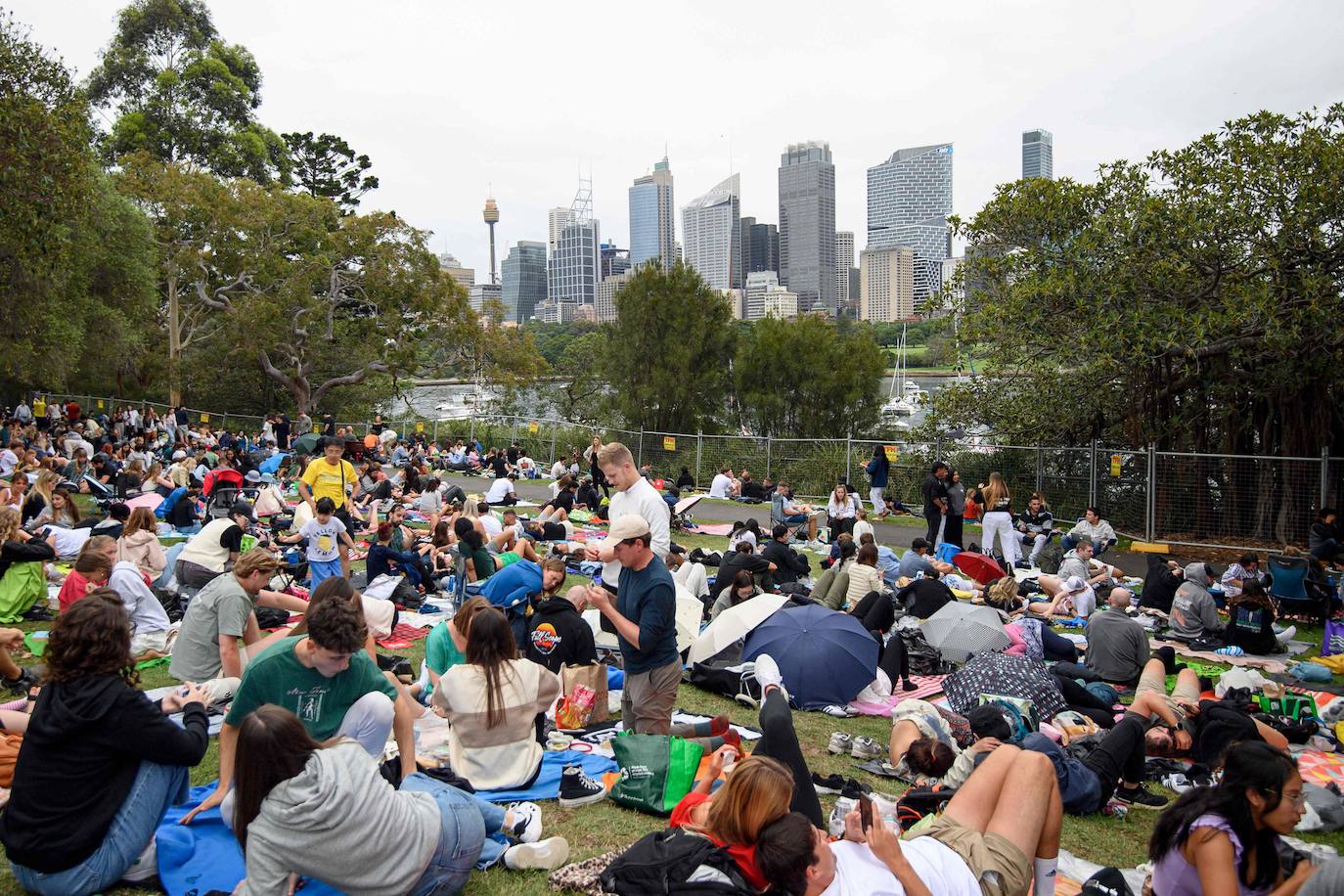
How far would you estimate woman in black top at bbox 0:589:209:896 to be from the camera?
3732 millimetres

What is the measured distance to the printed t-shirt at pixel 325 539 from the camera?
9344mm

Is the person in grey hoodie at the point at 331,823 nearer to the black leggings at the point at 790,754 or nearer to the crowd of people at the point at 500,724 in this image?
the crowd of people at the point at 500,724

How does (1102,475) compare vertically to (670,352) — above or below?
below

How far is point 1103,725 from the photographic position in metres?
7.18

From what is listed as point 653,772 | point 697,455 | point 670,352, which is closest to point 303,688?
point 653,772

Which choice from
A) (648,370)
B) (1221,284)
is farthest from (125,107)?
(1221,284)

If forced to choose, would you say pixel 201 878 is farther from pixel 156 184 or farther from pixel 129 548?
pixel 156 184

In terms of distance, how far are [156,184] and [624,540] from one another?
35041mm

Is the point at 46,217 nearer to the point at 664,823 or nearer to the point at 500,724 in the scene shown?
the point at 500,724

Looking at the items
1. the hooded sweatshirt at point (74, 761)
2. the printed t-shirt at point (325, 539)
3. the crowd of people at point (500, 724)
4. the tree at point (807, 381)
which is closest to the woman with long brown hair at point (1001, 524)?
the crowd of people at point (500, 724)

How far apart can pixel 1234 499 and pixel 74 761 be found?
17.5 m

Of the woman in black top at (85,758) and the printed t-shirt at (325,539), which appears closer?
the woman in black top at (85,758)

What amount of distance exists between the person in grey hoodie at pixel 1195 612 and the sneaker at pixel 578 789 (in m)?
7.54

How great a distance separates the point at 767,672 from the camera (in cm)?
753
